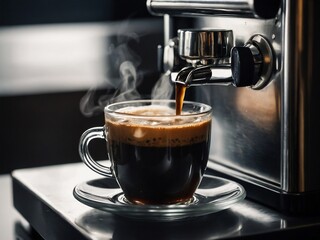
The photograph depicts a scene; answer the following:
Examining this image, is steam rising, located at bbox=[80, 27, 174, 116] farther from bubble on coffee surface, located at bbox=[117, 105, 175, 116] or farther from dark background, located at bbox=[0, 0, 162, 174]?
bubble on coffee surface, located at bbox=[117, 105, 175, 116]

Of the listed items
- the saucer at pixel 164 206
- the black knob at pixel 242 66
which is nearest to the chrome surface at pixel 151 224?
the saucer at pixel 164 206

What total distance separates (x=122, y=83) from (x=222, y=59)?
348 millimetres

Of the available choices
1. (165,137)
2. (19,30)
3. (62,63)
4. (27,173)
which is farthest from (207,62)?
(19,30)

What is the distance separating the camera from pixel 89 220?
77 cm

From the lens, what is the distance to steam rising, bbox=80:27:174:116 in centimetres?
102

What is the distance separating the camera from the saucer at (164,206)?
737 mm

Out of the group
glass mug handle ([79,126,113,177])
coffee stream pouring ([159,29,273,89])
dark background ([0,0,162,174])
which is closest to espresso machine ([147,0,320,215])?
coffee stream pouring ([159,29,273,89])

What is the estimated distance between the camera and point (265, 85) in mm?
802

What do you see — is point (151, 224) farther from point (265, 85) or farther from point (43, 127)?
point (43, 127)

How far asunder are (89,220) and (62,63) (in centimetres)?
241

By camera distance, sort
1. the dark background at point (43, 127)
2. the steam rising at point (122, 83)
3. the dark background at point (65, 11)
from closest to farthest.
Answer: the steam rising at point (122, 83), the dark background at point (43, 127), the dark background at point (65, 11)

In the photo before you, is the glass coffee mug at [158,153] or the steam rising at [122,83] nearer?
the glass coffee mug at [158,153]

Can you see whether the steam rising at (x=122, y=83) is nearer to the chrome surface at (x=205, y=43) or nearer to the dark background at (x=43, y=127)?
the dark background at (x=43, y=127)

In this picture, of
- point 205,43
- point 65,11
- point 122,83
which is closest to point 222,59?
point 205,43
